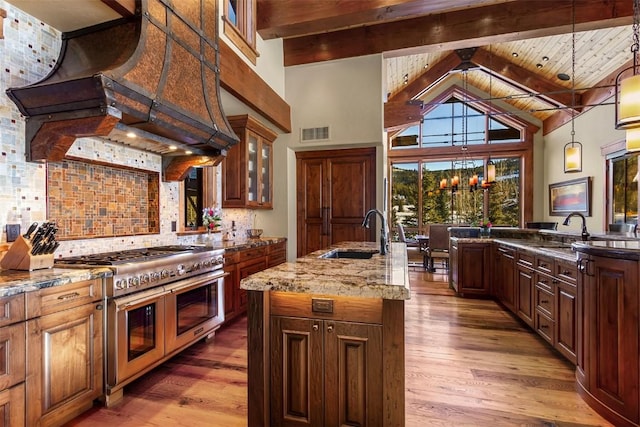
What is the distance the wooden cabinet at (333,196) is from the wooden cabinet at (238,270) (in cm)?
114

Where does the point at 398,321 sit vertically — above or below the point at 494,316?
above

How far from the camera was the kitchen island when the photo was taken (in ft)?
4.84

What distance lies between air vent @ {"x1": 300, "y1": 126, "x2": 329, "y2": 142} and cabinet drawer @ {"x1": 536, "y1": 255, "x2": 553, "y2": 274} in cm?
320

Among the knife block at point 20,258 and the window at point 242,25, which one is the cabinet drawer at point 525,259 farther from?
the knife block at point 20,258

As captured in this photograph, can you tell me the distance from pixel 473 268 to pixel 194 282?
151 inches

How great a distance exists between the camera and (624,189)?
224 inches

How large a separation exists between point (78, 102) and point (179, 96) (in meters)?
0.68

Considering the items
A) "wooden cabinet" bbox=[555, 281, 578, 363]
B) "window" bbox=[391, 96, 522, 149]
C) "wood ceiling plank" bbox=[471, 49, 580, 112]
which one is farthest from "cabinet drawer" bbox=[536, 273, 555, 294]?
"window" bbox=[391, 96, 522, 149]

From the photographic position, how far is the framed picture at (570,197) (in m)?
6.73

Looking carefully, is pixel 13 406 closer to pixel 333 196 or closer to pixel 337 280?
pixel 337 280

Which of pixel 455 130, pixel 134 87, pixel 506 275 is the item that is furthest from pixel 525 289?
pixel 455 130

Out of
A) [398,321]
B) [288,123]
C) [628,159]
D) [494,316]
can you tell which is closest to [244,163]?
[288,123]

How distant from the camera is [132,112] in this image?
2.04 metres

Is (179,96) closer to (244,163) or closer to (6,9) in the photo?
(6,9)
